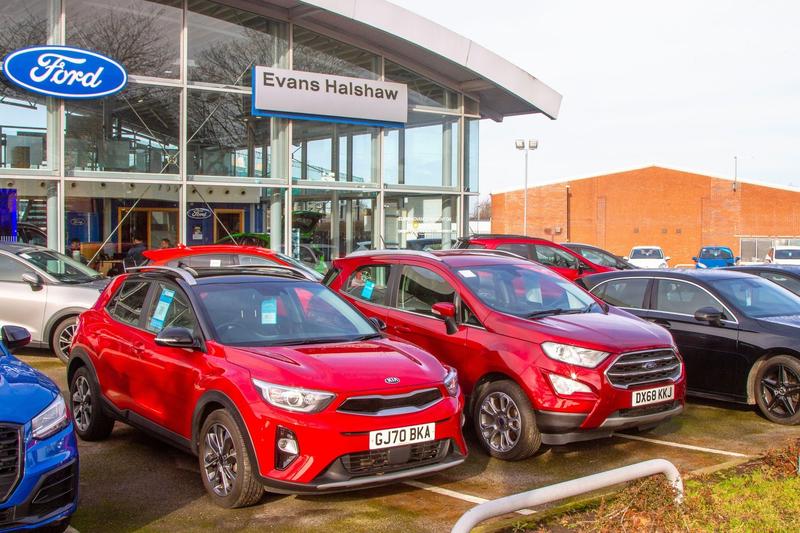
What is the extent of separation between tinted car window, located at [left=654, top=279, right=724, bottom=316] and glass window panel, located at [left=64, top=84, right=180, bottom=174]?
37.6 feet

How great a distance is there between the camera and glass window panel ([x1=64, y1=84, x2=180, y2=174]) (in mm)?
16703

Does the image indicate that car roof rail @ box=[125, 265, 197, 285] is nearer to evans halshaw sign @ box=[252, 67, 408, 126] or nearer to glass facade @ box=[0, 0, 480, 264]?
glass facade @ box=[0, 0, 480, 264]

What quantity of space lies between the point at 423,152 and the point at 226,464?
16337mm

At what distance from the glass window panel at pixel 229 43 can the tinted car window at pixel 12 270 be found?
7216 millimetres

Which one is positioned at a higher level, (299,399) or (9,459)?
(299,399)

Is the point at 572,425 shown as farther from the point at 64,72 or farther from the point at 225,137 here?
the point at 64,72

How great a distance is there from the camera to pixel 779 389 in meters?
8.38

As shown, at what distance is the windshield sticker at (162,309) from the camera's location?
6.59 m

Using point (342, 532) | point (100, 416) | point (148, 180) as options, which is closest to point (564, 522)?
point (342, 532)

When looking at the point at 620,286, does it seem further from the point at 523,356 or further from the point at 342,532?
the point at 342,532

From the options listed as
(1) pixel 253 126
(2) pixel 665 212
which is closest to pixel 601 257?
(1) pixel 253 126

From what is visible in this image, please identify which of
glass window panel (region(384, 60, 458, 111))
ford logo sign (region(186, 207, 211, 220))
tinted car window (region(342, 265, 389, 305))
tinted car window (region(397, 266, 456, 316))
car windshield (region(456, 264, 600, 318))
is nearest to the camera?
car windshield (region(456, 264, 600, 318))

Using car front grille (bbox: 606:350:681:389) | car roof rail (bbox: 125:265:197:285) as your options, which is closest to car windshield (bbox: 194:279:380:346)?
car roof rail (bbox: 125:265:197:285)

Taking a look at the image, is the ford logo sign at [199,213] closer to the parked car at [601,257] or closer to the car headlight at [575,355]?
the parked car at [601,257]
